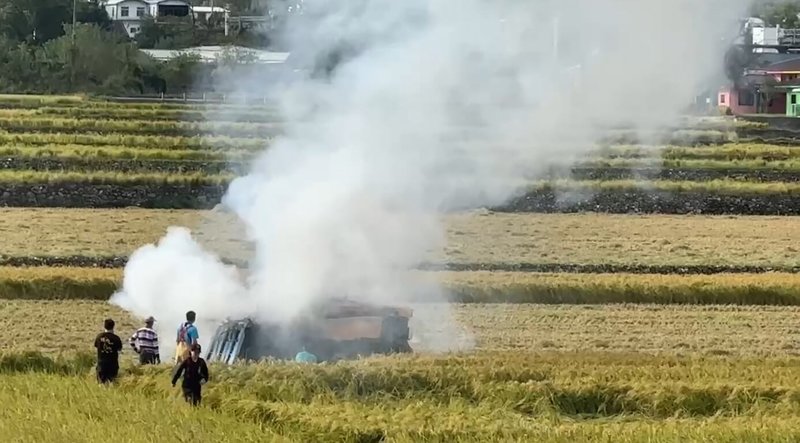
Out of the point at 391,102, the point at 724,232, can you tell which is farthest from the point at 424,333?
the point at 724,232

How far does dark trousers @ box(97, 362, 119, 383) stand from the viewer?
12734mm

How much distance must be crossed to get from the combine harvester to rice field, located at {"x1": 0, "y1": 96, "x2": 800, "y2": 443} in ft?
2.82

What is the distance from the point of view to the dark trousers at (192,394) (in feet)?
37.7

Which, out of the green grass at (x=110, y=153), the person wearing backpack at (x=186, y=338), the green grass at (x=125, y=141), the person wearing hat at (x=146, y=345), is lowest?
the person wearing hat at (x=146, y=345)

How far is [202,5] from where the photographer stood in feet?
261

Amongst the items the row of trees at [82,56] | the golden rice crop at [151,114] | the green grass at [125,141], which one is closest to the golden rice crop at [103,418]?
the green grass at [125,141]

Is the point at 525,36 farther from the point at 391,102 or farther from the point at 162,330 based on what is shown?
the point at 162,330

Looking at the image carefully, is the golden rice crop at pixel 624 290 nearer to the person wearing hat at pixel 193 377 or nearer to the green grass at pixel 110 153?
the person wearing hat at pixel 193 377

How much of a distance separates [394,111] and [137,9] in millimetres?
86397

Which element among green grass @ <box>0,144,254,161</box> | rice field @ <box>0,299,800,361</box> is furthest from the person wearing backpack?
green grass @ <box>0,144,254,161</box>

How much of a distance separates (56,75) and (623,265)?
46168mm

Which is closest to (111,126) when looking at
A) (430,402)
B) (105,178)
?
(105,178)

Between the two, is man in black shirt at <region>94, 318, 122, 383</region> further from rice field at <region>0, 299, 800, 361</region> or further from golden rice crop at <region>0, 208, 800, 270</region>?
golden rice crop at <region>0, 208, 800, 270</region>

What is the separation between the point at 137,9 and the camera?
325 ft
